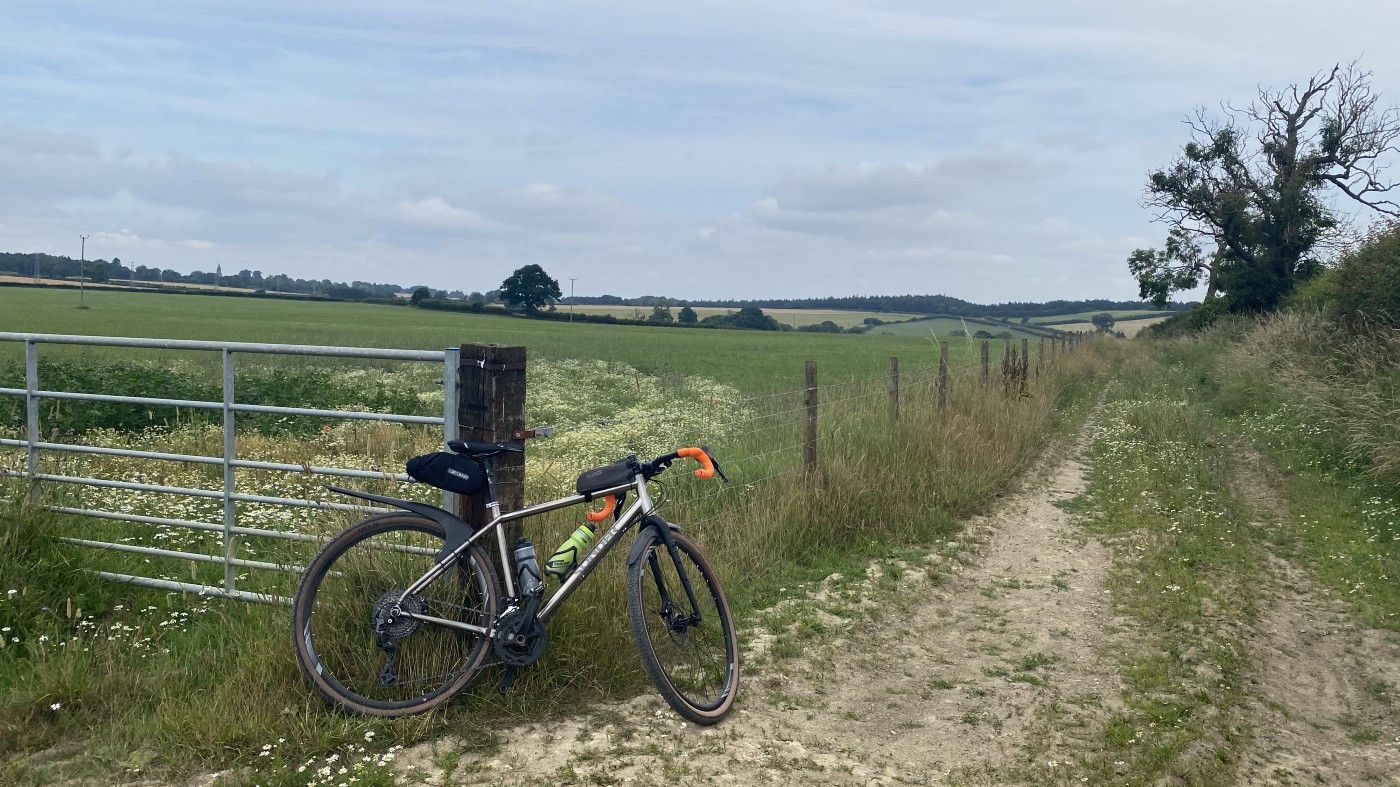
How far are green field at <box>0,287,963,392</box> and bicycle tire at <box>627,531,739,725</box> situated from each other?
1887 cm

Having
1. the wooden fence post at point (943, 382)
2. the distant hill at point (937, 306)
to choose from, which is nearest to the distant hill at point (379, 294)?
the distant hill at point (937, 306)

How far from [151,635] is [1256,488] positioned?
1033 cm

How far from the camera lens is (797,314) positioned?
10569 centimetres

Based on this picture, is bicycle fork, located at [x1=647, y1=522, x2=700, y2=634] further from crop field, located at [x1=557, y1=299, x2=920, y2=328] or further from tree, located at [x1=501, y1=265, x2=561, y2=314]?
tree, located at [x1=501, y1=265, x2=561, y2=314]

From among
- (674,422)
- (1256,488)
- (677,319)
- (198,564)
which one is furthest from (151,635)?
(677,319)

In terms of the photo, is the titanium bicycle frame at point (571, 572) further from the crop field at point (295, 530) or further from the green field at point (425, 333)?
the green field at point (425, 333)

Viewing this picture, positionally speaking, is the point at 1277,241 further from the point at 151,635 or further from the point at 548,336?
the point at 151,635

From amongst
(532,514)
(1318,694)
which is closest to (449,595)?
(532,514)

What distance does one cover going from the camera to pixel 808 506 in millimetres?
7688

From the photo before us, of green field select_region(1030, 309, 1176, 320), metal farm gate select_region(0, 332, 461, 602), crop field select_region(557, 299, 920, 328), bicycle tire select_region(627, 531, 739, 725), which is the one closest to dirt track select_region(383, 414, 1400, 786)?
bicycle tire select_region(627, 531, 739, 725)

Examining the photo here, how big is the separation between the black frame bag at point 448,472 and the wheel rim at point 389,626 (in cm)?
23

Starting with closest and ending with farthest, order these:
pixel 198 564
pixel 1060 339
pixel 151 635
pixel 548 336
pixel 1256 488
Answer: pixel 151 635 → pixel 198 564 → pixel 1256 488 → pixel 1060 339 → pixel 548 336

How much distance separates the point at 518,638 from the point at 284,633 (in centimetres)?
104

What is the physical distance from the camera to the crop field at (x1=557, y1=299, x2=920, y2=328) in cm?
9444
